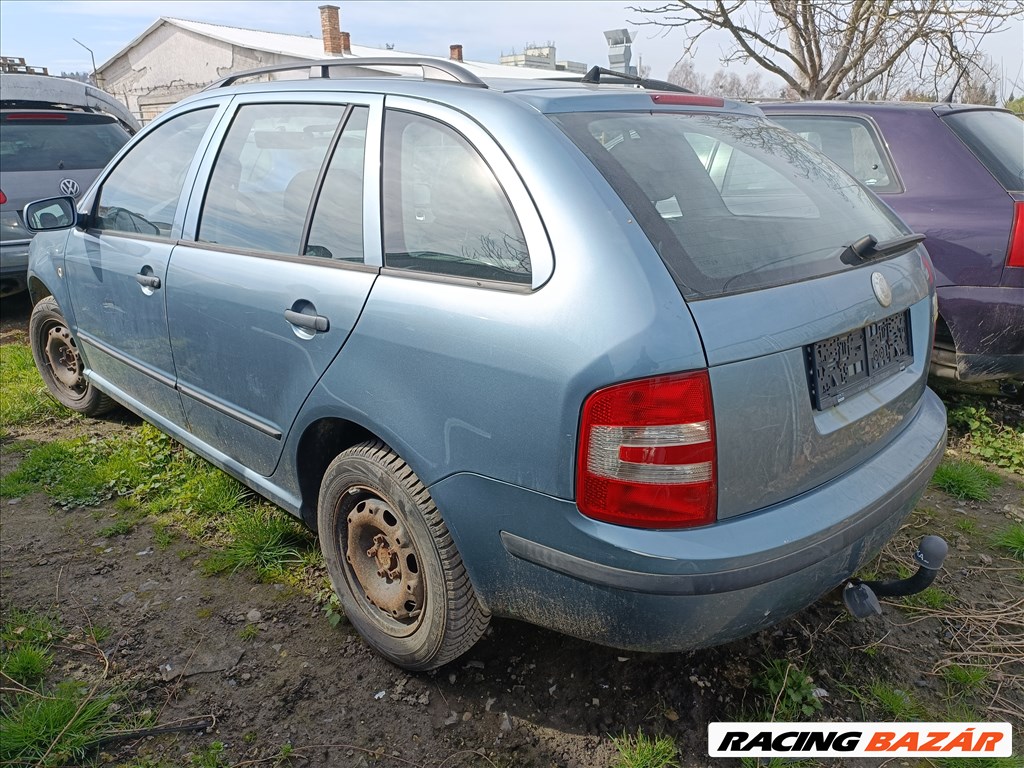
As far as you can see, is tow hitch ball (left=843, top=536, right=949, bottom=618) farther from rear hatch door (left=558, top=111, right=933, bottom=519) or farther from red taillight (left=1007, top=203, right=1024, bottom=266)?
red taillight (left=1007, top=203, right=1024, bottom=266)

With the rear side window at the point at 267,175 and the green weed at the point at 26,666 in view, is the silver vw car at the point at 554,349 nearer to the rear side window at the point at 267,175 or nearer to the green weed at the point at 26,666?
the rear side window at the point at 267,175

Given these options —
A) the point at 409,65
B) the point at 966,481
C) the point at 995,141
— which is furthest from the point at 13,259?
the point at 995,141

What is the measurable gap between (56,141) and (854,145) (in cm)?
647

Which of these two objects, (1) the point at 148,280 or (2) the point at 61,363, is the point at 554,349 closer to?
(1) the point at 148,280

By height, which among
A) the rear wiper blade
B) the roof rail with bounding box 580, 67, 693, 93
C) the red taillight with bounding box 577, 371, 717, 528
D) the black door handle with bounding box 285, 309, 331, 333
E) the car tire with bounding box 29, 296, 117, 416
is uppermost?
the roof rail with bounding box 580, 67, 693, 93

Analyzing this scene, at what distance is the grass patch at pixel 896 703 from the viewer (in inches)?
87.5

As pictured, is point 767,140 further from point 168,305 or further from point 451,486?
point 168,305

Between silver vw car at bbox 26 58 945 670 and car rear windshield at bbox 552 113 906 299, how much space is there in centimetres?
1

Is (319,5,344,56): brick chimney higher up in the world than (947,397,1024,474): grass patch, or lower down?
higher up

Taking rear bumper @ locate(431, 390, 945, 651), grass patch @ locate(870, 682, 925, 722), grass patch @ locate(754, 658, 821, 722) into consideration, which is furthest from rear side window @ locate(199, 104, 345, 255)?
grass patch @ locate(870, 682, 925, 722)

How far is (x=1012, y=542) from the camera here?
3.09m

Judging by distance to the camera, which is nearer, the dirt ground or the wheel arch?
the dirt ground

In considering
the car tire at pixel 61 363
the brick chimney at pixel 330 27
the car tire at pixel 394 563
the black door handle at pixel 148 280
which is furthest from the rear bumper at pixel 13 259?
the brick chimney at pixel 330 27

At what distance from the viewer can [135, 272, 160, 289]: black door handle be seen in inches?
120
